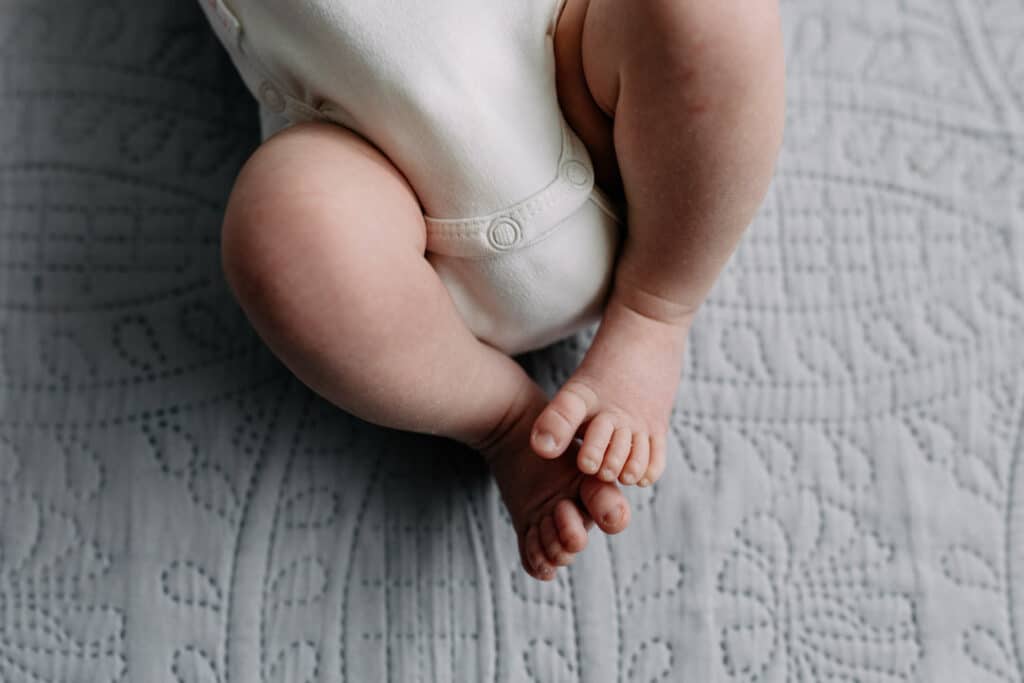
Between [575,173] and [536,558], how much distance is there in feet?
0.80

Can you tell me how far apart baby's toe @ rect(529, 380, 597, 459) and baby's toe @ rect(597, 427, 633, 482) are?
0.02 m

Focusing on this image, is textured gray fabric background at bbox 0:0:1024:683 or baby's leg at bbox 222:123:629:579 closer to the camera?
baby's leg at bbox 222:123:629:579

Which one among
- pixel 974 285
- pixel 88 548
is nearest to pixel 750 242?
pixel 974 285

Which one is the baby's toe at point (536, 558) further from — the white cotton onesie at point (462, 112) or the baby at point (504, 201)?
the white cotton onesie at point (462, 112)

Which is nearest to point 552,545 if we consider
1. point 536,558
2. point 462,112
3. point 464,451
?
point 536,558

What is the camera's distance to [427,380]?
1.90 ft

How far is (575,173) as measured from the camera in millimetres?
601

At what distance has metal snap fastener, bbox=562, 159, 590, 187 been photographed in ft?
1.96

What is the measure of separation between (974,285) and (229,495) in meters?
0.60

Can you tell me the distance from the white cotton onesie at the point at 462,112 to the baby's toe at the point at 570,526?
5.1 inches

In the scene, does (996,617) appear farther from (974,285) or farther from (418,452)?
(418,452)

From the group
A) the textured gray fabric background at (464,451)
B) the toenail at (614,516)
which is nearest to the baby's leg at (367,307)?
the toenail at (614,516)

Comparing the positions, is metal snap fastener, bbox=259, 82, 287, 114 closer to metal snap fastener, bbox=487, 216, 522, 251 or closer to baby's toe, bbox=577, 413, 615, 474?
metal snap fastener, bbox=487, 216, 522, 251

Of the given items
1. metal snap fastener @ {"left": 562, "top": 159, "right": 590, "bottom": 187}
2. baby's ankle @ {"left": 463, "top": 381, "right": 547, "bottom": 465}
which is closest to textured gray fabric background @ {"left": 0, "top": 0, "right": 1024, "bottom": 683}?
baby's ankle @ {"left": 463, "top": 381, "right": 547, "bottom": 465}
